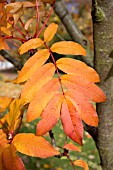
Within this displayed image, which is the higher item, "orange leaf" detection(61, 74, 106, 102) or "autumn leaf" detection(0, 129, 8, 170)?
"orange leaf" detection(61, 74, 106, 102)

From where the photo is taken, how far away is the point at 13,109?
34.6 inches

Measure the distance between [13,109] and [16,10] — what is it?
30 centimetres

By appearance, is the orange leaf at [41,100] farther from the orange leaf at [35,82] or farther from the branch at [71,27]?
the branch at [71,27]

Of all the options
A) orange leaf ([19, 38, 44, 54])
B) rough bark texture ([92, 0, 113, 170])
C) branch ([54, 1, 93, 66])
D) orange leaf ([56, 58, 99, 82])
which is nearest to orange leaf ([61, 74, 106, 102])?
orange leaf ([56, 58, 99, 82])

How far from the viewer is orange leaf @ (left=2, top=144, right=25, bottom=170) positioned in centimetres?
75

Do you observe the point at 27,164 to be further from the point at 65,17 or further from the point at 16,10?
the point at 16,10

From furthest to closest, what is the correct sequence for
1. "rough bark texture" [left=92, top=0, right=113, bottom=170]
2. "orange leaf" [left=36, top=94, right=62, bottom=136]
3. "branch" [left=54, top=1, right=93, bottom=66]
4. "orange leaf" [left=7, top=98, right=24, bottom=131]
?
"branch" [left=54, top=1, right=93, bottom=66] → "rough bark texture" [left=92, top=0, right=113, bottom=170] → "orange leaf" [left=7, top=98, right=24, bottom=131] → "orange leaf" [left=36, top=94, right=62, bottom=136]

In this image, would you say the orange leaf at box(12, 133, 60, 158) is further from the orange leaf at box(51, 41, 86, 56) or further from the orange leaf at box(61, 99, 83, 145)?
the orange leaf at box(51, 41, 86, 56)

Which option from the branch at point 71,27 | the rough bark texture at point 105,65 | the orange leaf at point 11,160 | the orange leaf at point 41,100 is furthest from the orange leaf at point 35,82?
the branch at point 71,27

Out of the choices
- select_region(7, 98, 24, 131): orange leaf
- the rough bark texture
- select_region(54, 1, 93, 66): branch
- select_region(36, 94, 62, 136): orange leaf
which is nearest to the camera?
select_region(36, 94, 62, 136): orange leaf

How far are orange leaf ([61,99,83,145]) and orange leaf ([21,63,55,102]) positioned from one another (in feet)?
0.29

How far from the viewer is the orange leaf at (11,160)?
754 mm

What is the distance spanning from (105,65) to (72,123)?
0.36 meters

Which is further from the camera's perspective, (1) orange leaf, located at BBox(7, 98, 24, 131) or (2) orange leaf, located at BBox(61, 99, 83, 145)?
(1) orange leaf, located at BBox(7, 98, 24, 131)
